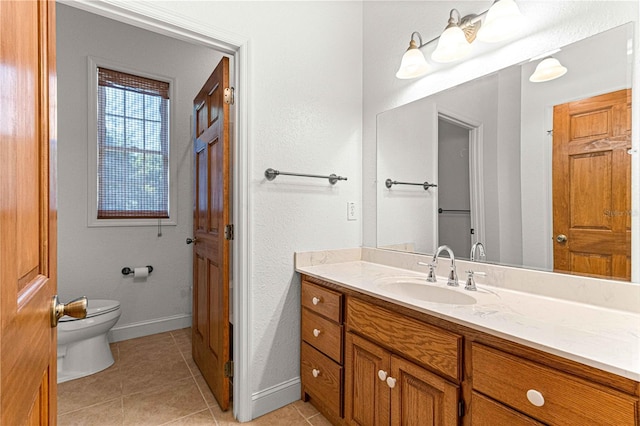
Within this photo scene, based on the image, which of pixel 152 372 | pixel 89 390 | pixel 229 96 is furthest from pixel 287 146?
pixel 89 390

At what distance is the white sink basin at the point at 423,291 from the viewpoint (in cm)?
141

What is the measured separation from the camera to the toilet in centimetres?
209

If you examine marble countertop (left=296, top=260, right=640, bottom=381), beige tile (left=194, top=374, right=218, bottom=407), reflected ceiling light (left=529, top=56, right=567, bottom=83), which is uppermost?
reflected ceiling light (left=529, top=56, right=567, bottom=83)

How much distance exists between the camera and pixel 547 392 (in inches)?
32.0

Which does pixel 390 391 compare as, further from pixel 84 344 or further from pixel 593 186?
pixel 84 344

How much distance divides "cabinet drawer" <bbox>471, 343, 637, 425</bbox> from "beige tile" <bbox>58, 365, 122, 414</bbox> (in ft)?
6.72

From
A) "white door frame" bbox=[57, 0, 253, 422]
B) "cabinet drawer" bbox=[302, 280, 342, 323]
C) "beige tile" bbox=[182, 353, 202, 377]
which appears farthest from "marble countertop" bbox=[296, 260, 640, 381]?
"beige tile" bbox=[182, 353, 202, 377]

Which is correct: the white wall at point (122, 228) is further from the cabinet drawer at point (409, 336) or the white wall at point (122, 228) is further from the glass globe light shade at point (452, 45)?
the glass globe light shade at point (452, 45)

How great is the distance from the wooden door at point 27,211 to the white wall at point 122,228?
2274mm

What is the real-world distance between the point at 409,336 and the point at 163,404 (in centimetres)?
153

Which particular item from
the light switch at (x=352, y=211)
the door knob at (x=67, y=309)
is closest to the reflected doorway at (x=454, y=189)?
the light switch at (x=352, y=211)

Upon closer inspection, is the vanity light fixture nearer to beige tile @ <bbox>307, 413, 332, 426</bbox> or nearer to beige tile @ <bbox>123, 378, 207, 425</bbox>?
beige tile @ <bbox>307, 413, 332, 426</bbox>

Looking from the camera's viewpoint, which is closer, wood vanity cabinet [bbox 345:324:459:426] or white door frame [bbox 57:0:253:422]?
wood vanity cabinet [bbox 345:324:459:426]

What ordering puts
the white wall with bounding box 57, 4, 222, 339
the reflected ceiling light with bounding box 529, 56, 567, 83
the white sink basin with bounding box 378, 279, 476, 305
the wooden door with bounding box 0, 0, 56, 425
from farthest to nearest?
the white wall with bounding box 57, 4, 222, 339, the white sink basin with bounding box 378, 279, 476, 305, the reflected ceiling light with bounding box 529, 56, 567, 83, the wooden door with bounding box 0, 0, 56, 425
